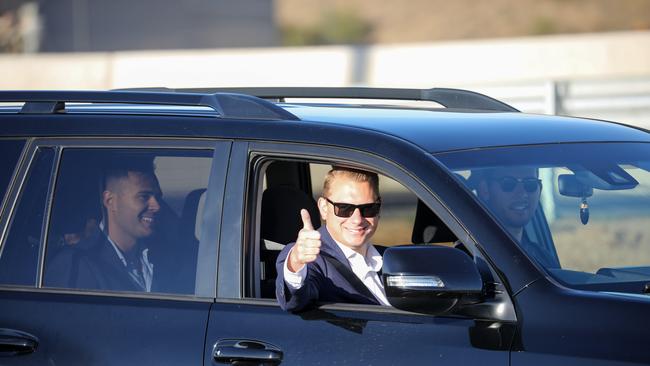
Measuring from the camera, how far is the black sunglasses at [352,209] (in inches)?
156

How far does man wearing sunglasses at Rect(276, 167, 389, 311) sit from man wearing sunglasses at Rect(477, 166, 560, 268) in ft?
1.29

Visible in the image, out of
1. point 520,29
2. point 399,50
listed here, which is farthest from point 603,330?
point 520,29

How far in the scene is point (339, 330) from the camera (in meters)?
3.55

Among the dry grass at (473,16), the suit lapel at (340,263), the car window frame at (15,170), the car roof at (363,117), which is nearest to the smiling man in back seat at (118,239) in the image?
the car roof at (363,117)

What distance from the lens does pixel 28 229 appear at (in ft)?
13.6

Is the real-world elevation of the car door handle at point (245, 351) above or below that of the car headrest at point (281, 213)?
below

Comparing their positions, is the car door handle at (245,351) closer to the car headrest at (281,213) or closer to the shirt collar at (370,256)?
the shirt collar at (370,256)

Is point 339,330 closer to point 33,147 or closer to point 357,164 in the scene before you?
point 357,164

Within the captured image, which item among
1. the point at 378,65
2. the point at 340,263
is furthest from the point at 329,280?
the point at 378,65

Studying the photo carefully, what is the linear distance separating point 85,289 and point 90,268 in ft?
0.28

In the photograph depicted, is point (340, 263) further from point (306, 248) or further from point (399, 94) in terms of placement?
point (399, 94)

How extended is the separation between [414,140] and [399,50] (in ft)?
43.5

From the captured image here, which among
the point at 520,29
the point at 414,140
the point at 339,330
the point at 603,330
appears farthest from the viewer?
the point at 520,29

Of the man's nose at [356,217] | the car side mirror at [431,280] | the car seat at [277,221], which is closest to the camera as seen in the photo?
the car side mirror at [431,280]
